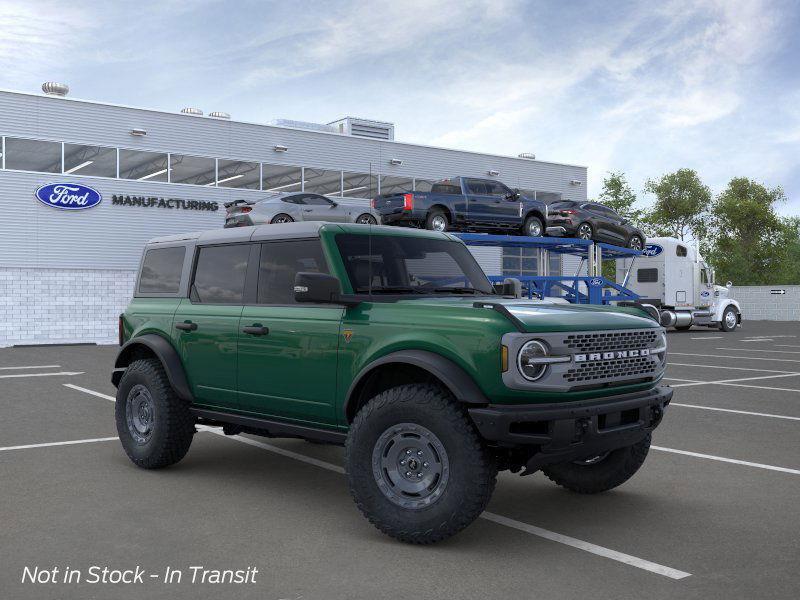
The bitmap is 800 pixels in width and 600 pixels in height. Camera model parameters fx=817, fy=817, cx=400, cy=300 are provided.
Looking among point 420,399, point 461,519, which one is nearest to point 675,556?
point 461,519

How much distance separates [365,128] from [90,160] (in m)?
11.9

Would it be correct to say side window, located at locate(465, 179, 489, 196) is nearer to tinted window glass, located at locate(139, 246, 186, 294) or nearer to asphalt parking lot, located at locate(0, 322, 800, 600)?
asphalt parking lot, located at locate(0, 322, 800, 600)

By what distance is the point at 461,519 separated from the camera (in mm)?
4652

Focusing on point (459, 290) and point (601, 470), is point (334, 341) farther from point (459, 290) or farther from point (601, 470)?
point (601, 470)

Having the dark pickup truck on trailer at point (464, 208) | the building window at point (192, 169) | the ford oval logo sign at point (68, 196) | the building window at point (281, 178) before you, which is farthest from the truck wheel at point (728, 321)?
the ford oval logo sign at point (68, 196)

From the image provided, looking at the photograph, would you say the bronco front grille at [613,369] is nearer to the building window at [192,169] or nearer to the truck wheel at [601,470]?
the truck wheel at [601,470]

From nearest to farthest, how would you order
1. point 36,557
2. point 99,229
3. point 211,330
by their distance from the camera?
point 36,557
point 211,330
point 99,229

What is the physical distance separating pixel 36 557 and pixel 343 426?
1.96 metres

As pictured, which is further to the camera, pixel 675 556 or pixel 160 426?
pixel 160 426

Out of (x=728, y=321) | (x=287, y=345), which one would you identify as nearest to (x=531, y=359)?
(x=287, y=345)

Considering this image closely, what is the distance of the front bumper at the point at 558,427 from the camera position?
4.56 m

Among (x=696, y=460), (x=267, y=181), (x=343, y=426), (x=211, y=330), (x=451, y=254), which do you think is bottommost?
(x=696, y=460)

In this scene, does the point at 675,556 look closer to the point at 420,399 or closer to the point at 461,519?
the point at 461,519

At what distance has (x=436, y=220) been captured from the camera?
1973 cm
